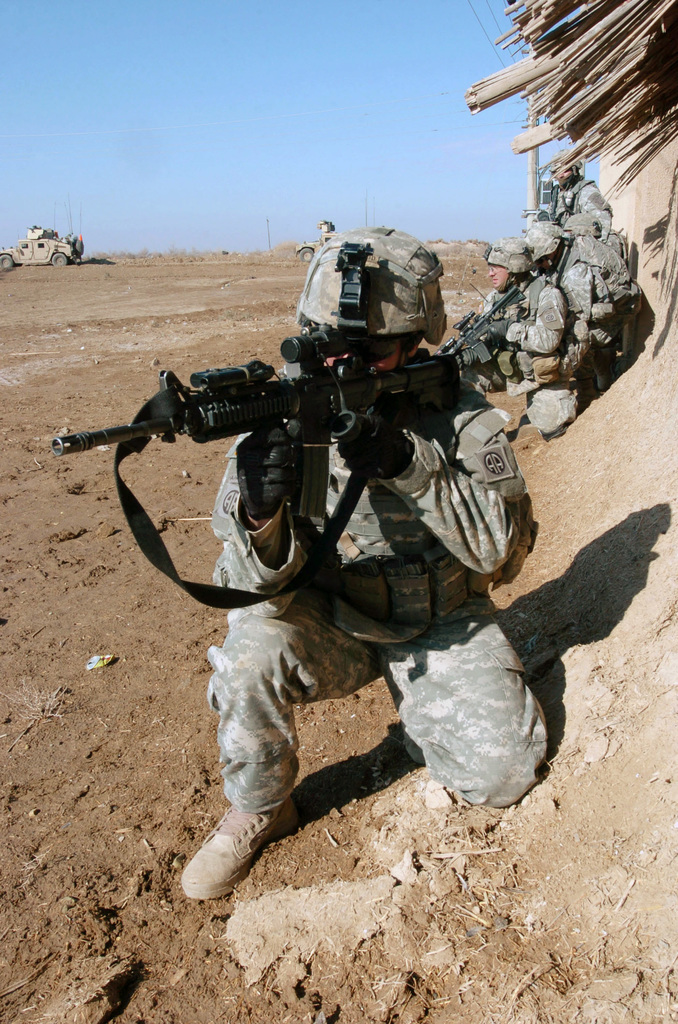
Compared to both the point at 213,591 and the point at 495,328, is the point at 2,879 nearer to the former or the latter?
the point at 213,591

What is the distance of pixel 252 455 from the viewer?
2.17m

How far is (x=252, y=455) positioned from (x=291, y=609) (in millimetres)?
641

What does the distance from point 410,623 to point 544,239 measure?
17.8 ft

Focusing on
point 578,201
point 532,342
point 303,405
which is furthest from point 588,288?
point 303,405

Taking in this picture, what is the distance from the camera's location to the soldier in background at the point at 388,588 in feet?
7.86

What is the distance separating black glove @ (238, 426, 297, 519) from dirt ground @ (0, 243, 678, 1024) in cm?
121

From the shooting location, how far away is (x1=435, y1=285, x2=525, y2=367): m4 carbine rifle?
737 centimetres

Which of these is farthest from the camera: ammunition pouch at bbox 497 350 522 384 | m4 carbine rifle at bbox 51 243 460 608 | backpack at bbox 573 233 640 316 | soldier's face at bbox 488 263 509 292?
soldier's face at bbox 488 263 509 292

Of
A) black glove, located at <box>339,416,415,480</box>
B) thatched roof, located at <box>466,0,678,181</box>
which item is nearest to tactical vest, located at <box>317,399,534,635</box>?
black glove, located at <box>339,416,415,480</box>

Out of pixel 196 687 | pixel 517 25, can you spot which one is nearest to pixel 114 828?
pixel 196 687

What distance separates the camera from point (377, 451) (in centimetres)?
234

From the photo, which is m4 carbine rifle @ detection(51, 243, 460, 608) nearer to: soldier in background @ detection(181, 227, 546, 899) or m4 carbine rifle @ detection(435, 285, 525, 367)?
soldier in background @ detection(181, 227, 546, 899)

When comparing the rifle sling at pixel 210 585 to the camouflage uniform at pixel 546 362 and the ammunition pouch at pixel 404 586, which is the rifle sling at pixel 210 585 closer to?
the ammunition pouch at pixel 404 586

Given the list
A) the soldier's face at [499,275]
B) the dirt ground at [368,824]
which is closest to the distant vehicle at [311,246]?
the soldier's face at [499,275]
